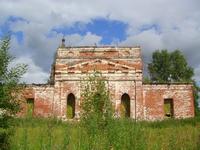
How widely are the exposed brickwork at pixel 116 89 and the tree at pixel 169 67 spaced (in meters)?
22.3

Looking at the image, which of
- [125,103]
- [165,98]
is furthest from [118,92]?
[165,98]

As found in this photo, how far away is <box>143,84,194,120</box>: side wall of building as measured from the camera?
33.6m

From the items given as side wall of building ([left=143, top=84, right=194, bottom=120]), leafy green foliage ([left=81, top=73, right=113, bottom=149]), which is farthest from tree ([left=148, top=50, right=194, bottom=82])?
leafy green foliage ([left=81, top=73, right=113, bottom=149])

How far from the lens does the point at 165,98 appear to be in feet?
112

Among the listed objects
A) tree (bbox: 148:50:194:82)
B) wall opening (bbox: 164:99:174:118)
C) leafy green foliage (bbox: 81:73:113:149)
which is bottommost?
leafy green foliage (bbox: 81:73:113:149)

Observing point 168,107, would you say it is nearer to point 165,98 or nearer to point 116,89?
point 165,98

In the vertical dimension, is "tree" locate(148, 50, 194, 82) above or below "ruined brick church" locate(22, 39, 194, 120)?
above

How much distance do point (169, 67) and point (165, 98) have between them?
80.0ft

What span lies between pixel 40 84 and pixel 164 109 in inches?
420

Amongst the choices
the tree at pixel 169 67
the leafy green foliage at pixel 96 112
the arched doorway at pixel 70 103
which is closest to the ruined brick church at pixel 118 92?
the arched doorway at pixel 70 103

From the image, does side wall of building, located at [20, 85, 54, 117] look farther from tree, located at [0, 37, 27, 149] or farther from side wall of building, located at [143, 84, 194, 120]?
tree, located at [0, 37, 27, 149]

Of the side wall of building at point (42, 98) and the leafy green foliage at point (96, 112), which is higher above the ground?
the side wall of building at point (42, 98)

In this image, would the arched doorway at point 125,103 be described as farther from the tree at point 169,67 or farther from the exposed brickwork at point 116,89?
the tree at point 169,67

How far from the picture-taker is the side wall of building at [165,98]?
33.6m
